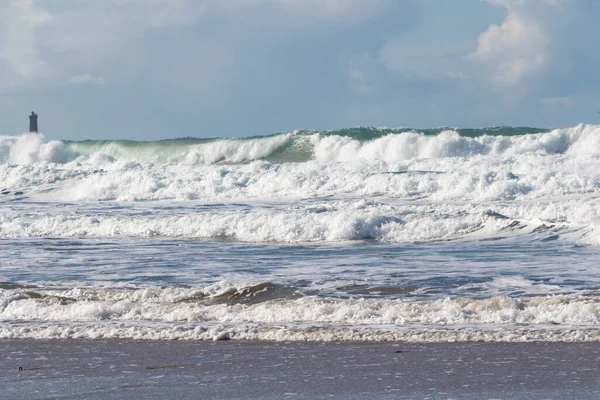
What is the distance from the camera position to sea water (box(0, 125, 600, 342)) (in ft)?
26.9

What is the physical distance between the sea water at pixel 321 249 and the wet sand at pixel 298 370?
46cm

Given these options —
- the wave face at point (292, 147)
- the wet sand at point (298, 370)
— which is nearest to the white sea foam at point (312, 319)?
the wet sand at point (298, 370)

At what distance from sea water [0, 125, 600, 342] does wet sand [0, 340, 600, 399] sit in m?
0.46

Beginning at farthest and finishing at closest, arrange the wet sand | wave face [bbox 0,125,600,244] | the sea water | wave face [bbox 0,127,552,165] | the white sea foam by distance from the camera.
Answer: wave face [bbox 0,127,552,165], wave face [bbox 0,125,600,244], the sea water, the white sea foam, the wet sand

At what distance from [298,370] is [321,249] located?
879 cm

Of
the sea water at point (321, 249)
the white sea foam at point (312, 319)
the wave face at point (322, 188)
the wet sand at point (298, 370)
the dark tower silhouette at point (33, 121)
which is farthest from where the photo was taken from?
the dark tower silhouette at point (33, 121)

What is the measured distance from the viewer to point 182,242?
1702 centimetres

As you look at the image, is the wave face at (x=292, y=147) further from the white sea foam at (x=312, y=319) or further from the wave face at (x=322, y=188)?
the white sea foam at (x=312, y=319)

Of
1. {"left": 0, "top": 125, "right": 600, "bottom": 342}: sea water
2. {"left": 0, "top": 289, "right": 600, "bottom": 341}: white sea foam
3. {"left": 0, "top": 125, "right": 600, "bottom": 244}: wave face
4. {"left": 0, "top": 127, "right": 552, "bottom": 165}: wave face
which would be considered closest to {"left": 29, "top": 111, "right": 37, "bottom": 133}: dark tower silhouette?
{"left": 0, "top": 127, "right": 552, "bottom": 165}: wave face

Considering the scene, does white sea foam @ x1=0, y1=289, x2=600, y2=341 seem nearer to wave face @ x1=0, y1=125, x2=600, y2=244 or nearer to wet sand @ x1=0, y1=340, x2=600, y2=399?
wet sand @ x1=0, y1=340, x2=600, y2=399

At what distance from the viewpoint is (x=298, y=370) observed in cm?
635

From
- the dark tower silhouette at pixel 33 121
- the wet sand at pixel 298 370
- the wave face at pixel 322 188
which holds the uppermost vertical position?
the dark tower silhouette at pixel 33 121

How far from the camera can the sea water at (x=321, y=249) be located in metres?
8.20

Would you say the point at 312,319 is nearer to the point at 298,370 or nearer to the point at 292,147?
the point at 298,370
